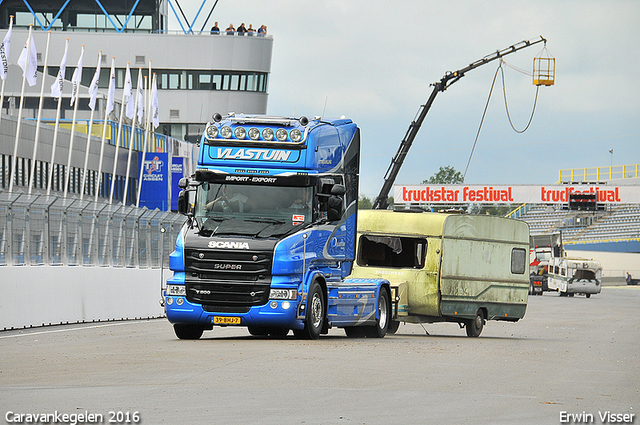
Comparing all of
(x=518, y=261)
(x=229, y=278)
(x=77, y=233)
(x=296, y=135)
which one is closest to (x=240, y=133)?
(x=296, y=135)

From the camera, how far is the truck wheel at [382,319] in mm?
21061

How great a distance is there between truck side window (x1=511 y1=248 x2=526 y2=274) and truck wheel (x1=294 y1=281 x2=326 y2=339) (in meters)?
7.79

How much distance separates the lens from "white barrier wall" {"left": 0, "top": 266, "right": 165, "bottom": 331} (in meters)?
21.5

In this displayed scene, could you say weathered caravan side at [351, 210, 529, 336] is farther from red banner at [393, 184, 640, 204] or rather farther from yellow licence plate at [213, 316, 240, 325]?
red banner at [393, 184, 640, 204]

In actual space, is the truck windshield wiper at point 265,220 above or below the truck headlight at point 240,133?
below

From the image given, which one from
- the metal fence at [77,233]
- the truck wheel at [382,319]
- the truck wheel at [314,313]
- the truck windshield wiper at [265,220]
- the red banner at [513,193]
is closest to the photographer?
the truck windshield wiper at [265,220]

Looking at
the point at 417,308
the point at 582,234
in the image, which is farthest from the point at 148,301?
the point at 582,234

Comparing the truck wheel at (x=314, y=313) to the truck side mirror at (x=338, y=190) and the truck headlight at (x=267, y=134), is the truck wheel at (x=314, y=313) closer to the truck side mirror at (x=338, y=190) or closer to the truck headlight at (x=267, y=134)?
the truck side mirror at (x=338, y=190)

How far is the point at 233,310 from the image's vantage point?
1772cm

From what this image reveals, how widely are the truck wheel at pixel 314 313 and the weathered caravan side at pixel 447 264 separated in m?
3.68

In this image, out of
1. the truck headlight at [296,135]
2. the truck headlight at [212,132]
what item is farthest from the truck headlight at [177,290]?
the truck headlight at [296,135]

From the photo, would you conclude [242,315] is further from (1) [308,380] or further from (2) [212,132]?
(1) [308,380]

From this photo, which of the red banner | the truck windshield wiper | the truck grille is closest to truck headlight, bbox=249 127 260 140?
the truck windshield wiper

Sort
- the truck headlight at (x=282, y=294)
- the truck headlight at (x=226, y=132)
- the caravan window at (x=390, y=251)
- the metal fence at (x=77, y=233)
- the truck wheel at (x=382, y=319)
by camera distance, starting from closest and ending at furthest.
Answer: the truck headlight at (x=282, y=294), the truck headlight at (x=226, y=132), the truck wheel at (x=382, y=319), the metal fence at (x=77, y=233), the caravan window at (x=390, y=251)
